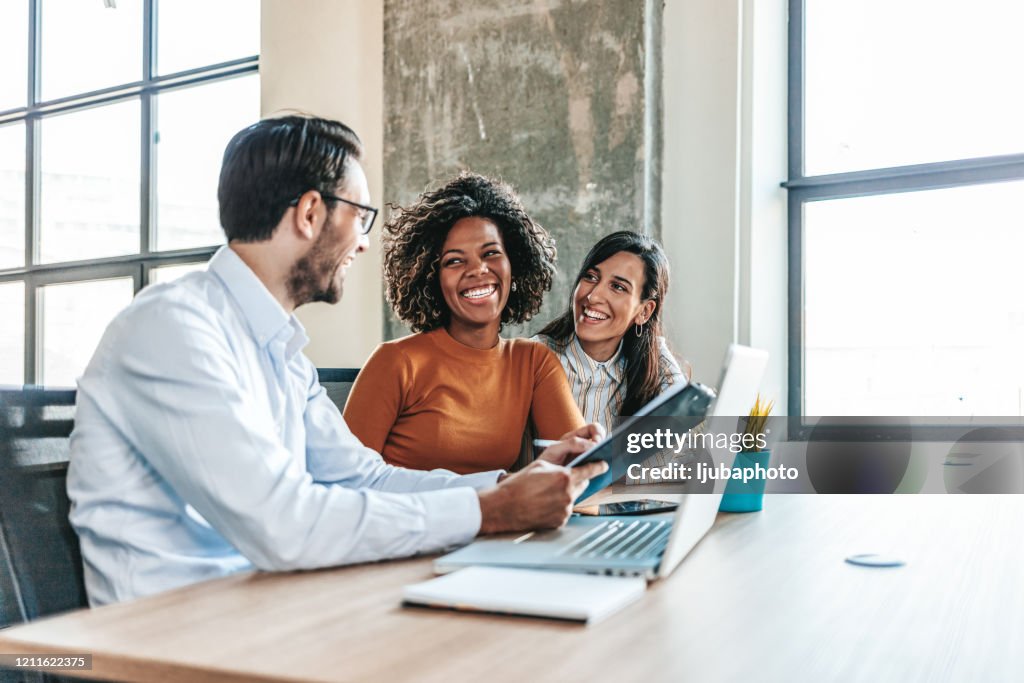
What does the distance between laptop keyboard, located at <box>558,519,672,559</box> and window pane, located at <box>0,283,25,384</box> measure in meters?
5.37

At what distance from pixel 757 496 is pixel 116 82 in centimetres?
495

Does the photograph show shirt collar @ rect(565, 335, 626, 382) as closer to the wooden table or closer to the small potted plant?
the small potted plant

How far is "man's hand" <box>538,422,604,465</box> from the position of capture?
1672mm

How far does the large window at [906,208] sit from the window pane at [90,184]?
3.71 meters

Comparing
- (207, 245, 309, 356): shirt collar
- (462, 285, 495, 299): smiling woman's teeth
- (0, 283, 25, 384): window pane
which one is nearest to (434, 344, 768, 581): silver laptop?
(207, 245, 309, 356): shirt collar

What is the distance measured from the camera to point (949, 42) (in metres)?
3.39

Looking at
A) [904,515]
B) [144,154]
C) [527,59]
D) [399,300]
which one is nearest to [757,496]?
[904,515]

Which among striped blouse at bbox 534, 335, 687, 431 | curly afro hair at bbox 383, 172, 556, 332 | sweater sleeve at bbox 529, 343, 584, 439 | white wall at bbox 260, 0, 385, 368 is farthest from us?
white wall at bbox 260, 0, 385, 368

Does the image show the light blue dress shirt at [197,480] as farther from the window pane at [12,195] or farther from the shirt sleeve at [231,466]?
the window pane at [12,195]

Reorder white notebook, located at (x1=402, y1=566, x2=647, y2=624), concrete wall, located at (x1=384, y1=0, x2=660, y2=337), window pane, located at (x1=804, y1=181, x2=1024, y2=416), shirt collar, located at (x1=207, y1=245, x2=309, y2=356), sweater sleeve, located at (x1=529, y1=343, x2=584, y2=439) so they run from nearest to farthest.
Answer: white notebook, located at (x1=402, y1=566, x2=647, y2=624) < shirt collar, located at (x1=207, y1=245, x2=309, y2=356) < sweater sleeve, located at (x1=529, y1=343, x2=584, y2=439) < window pane, located at (x1=804, y1=181, x2=1024, y2=416) < concrete wall, located at (x1=384, y1=0, x2=660, y2=337)

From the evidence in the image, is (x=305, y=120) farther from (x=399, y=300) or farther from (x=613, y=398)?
(x=613, y=398)

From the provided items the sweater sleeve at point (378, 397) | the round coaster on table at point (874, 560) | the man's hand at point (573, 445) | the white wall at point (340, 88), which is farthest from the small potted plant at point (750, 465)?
the white wall at point (340, 88)

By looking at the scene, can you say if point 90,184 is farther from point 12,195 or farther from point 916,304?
point 916,304

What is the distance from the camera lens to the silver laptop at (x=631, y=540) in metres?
1.07
